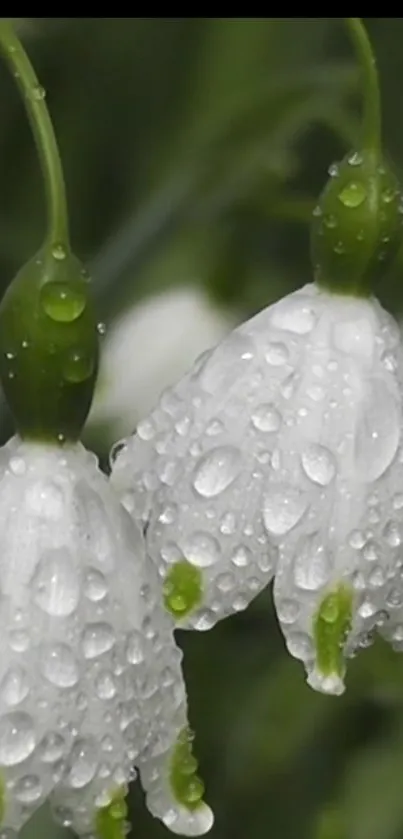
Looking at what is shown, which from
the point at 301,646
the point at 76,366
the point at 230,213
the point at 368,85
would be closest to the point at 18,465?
the point at 76,366

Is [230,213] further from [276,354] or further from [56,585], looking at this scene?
[56,585]

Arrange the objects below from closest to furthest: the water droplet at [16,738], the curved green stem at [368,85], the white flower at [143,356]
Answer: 1. the water droplet at [16,738]
2. the curved green stem at [368,85]
3. the white flower at [143,356]

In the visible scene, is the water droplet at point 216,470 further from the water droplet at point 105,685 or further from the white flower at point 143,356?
the white flower at point 143,356

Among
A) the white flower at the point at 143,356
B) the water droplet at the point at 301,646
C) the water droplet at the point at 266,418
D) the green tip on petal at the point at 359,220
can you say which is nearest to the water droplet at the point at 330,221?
the green tip on petal at the point at 359,220

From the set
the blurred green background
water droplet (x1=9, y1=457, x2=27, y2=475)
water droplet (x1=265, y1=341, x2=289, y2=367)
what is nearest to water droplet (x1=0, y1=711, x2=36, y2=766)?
water droplet (x1=9, y1=457, x2=27, y2=475)

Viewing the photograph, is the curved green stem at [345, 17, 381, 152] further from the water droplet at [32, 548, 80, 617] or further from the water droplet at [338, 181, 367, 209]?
the water droplet at [32, 548, 80, 617]

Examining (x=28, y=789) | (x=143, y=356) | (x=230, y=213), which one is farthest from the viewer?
(x=230, y=213)
